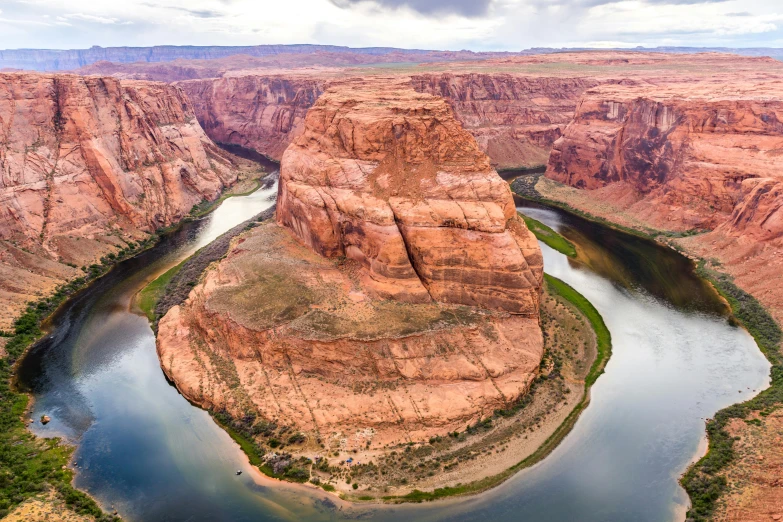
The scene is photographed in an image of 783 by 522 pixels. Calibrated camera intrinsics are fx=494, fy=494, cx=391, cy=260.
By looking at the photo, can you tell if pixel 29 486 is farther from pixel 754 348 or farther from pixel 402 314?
pixel 754 348

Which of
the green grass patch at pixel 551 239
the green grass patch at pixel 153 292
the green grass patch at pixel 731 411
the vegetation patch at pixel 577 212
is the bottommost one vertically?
the green grass patch at pixel 153 292

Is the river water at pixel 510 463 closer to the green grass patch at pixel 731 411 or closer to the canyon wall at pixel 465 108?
the green grass patch at pixel 731 411

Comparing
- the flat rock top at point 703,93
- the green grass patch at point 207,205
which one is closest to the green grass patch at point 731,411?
the flat rock top at point 703,93

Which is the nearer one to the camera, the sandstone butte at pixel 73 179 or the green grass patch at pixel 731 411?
the green grass patch at pixel 731 411

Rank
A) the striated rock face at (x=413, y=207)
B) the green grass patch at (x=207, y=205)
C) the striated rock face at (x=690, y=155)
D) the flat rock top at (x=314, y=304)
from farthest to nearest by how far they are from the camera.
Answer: the green grass patch at (x=207, y=205)
the striated rock face at (x=690, y=155)
the striated rock face at (x=413, y=207)
the flat rock top at (x=314, y=304)

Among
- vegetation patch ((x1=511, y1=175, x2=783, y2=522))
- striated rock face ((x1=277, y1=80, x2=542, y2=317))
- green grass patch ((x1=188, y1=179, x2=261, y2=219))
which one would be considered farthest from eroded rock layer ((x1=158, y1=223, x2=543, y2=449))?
green grass patch ((x1=188, y1=179, x2=261, y2=219))

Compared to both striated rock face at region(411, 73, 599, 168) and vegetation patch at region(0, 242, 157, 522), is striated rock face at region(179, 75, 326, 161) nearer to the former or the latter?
striated rock face at region(411, 73, 599, 168)

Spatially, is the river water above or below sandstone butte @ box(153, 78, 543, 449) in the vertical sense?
below

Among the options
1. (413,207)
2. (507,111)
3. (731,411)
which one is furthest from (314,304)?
(507,111)
